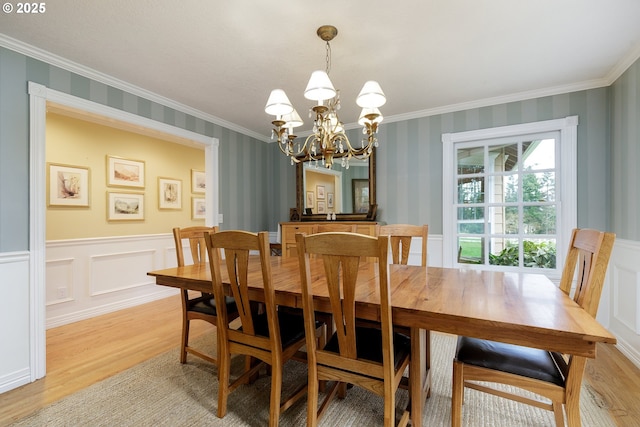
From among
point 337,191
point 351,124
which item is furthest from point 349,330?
point 351,124

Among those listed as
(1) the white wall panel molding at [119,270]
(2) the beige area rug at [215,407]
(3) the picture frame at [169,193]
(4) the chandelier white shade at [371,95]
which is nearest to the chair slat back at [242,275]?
(2) the beige area rug at [215,407]

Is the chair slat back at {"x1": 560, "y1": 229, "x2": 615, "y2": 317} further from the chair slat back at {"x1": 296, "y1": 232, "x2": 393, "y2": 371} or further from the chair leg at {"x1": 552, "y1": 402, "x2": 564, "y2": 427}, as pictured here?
the chair slat back at {"x1": 296, "y1": 232, "x2": 393, "y2": 371}

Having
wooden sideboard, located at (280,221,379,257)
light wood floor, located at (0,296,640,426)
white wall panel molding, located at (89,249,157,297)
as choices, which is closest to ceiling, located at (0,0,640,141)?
wooden sideboard, located at (280,221,379,257)

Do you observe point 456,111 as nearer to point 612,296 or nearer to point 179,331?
point 612,296

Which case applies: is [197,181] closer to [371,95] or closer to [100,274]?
[100,274]

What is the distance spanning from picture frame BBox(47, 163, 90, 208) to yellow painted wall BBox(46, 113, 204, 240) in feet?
0.15

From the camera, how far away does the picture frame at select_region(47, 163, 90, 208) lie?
3.27 metres

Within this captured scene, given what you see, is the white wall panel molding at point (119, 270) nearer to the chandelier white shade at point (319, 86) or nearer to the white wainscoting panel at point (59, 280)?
the white wainscoting panel at point (59, 280)

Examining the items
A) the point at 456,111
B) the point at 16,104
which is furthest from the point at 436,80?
the point at 16,104

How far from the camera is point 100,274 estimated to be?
355 centimetres

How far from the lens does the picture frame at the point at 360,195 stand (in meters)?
3.91

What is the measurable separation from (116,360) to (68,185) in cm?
223

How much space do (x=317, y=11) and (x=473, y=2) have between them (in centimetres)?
93

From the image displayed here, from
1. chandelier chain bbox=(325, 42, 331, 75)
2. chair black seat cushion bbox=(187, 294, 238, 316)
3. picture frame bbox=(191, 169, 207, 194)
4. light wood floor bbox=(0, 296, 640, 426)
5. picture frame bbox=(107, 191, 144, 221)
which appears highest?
chandelier chain bbox=(325, 42, 331, 75)
